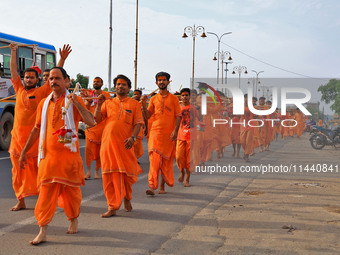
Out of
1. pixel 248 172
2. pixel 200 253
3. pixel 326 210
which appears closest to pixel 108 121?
pixel 200 253

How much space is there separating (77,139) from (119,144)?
3.97ft

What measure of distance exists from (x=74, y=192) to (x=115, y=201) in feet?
3.25

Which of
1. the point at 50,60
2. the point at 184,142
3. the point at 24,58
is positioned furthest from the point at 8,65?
the point at 184,142

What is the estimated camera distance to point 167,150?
788 centimetres

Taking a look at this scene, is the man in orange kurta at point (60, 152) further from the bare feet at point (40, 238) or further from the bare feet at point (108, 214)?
the bare feet at point (108, 214)

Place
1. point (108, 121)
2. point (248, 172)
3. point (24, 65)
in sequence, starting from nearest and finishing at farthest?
point (108, 121)
point (248, 172)
point (24, 65)

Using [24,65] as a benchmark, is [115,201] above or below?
below

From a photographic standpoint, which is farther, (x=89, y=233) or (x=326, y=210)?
(x=326, y=210)

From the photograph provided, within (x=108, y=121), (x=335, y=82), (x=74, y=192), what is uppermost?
(x=335, y=82)

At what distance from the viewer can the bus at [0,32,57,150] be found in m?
14.0

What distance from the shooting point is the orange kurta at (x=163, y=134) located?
7.77 meters

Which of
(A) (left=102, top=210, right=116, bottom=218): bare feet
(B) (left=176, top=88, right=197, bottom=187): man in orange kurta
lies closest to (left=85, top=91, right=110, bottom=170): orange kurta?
(B) (left=176, top=88, right=197, bottom=187): man in orange kurta

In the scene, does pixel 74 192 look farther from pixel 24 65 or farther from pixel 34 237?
pixel 24 65

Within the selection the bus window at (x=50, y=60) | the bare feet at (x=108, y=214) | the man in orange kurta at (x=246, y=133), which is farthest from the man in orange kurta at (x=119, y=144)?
the bus window at (x=50, y=60)
